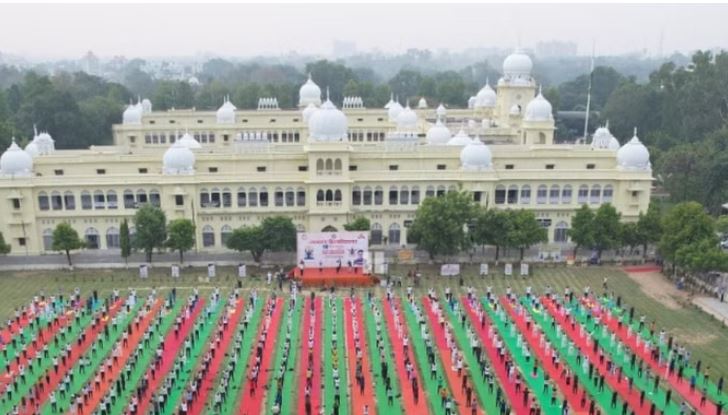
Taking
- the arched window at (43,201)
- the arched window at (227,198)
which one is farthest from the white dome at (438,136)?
the arched window at (43,201)

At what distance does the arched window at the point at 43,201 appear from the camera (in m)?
42.9

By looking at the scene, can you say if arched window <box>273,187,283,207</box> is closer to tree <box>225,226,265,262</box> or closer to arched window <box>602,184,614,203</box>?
tree <box>225,226,265,262</box>

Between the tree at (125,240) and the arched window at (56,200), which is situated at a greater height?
the arched window at (56,200)

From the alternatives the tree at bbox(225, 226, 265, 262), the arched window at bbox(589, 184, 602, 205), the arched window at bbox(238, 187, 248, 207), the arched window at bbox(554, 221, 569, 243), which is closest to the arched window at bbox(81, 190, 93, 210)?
the arched window at bbox(238, 187, 248, 207)

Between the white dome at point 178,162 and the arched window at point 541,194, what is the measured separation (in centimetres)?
2264

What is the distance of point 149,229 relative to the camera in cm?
3934

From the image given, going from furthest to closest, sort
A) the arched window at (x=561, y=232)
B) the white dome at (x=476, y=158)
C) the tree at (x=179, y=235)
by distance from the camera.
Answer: the arched window at (x=561, y=232)
the white dome at (x=476, y=158)
the tree at (x=179, y=235)

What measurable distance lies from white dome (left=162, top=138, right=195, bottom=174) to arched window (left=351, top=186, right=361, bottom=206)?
1038 centimetres

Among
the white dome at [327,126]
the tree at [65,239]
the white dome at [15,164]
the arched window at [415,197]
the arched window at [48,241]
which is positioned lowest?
the arched window at [48,241]

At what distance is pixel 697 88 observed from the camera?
6769cm

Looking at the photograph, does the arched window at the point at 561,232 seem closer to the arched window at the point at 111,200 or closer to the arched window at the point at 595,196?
the arched window at the point at 595,196

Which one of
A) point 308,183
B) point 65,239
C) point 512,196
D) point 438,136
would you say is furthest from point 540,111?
point 65,239

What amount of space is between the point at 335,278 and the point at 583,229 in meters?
Result: 15.1

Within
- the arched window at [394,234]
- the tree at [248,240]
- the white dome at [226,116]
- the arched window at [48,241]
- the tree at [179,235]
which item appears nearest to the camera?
the tree at [179,235]
